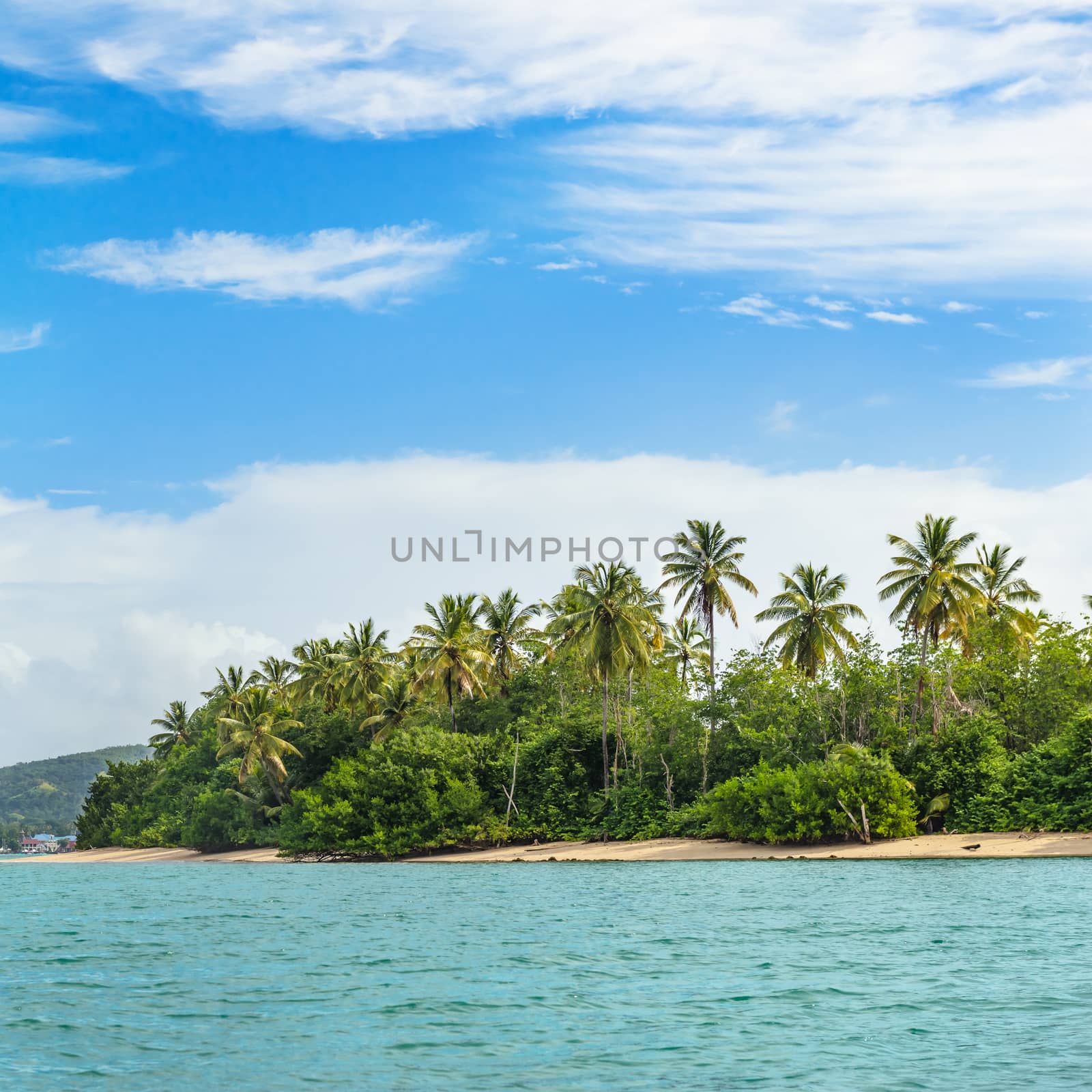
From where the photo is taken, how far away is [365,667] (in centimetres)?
7900

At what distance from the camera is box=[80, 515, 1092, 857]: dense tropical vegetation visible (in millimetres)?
52781

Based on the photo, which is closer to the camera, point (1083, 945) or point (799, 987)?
point (799, 987)

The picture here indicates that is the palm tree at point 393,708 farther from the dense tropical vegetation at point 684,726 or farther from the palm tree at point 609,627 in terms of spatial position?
the palm tree at point 609,627

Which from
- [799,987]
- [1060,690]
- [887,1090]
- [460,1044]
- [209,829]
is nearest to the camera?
[887,1090]

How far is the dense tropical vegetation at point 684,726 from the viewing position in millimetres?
52781

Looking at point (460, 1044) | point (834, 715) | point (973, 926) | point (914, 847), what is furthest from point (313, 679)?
point (460, 1044)

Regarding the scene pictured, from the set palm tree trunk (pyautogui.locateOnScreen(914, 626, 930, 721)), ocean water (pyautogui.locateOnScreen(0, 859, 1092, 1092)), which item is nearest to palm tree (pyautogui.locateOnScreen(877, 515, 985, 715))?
palm tree trunk (pyautogui.locateOnScreen(914, 626, 930, 721))

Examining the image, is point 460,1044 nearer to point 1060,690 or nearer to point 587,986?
point 587,986

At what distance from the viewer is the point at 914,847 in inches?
1981

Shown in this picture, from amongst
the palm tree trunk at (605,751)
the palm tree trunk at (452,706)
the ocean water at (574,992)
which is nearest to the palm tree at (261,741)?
the palm tree trunk at (452,706)

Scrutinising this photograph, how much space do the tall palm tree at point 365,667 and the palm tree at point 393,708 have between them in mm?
1619

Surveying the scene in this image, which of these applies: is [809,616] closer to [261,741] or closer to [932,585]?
[932,585]

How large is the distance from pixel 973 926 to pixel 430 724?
167 ft

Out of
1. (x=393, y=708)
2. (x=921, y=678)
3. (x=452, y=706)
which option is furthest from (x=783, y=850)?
(x=393, y=708)
